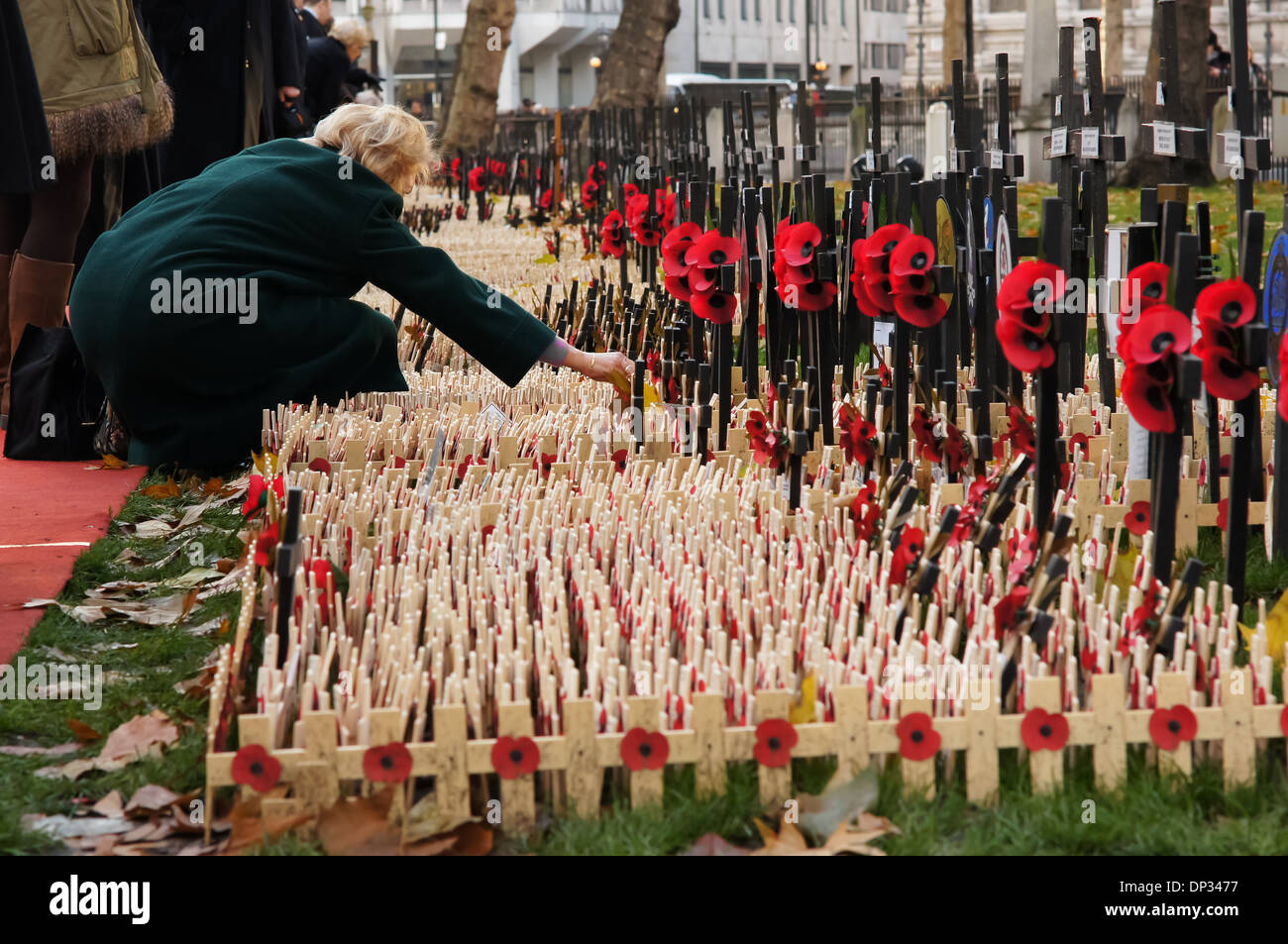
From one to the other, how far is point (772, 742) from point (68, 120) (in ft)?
12.3

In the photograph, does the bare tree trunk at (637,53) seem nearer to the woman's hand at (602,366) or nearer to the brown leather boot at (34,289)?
the brown leather boot at (34,289)

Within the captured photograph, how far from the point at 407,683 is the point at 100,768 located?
595mm

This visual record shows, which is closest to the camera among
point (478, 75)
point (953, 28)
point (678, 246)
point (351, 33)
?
point (678, 246)

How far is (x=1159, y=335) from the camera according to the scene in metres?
2.85

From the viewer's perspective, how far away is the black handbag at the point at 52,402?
5.12 m

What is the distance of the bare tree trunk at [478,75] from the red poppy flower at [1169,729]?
19716mm

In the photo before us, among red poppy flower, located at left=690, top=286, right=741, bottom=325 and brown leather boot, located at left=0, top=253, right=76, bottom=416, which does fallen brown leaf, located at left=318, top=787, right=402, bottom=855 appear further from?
brown leather boot, located at left=0, top=253, right=76, bottom=416

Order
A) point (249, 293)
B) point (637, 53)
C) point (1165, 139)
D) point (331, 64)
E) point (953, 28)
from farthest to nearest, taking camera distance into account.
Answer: point (953, 28) < point (637, 53) < point (331, 64) < point (249, 293) < point (1165, 139)

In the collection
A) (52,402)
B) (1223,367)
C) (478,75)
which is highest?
(478,75)

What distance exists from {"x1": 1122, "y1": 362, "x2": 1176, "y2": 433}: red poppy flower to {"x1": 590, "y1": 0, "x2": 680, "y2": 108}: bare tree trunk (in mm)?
18705

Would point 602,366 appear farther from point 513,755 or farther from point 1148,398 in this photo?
point 513,755

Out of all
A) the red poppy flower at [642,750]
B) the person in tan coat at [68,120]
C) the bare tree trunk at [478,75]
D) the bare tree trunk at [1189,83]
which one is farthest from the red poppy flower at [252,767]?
the bare tree trunk at [478,75]

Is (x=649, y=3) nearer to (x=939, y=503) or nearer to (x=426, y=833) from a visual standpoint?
(x=939, y=503)

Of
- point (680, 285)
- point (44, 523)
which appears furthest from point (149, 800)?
point (680, 285)
